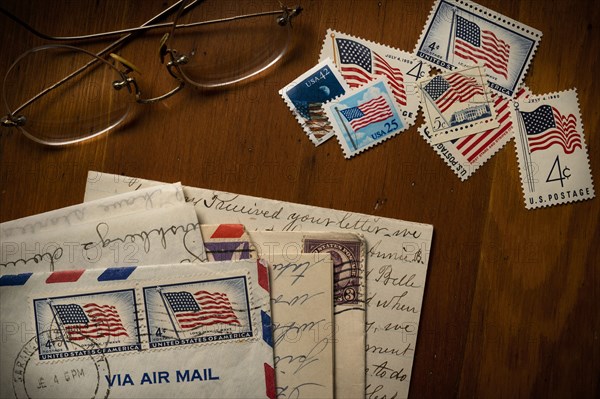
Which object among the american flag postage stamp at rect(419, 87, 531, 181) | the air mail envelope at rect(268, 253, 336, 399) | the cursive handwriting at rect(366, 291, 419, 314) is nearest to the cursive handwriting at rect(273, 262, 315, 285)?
the air mail envelope at rect(268, 253, 336, 399)

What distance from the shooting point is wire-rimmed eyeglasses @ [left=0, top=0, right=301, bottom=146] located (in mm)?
775

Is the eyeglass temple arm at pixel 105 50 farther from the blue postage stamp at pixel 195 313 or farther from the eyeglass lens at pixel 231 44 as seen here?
the blue postage stamp at pixel 195 313

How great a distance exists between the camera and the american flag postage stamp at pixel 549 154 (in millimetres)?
787

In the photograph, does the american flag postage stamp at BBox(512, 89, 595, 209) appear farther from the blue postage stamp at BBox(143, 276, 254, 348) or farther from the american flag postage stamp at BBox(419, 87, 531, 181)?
the blue postage stamp at BBox(143, 276, 254, 348)

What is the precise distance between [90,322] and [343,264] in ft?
1.11

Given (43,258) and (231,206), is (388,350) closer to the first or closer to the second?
(231,206)

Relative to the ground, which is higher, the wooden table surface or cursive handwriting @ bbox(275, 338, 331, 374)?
the wooden table surface

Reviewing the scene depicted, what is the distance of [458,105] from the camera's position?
2.59ft

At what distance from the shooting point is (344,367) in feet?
2.48

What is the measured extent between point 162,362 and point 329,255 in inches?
10.1

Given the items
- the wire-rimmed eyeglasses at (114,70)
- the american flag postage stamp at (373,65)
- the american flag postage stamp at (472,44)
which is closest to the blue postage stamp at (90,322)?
the wire-rimmed eyeglasses at (114,70)

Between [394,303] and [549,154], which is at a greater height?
[549,154]

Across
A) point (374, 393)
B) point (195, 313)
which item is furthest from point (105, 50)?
point (374, 393)

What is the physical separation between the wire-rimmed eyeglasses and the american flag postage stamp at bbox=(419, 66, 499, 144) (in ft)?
0.71
